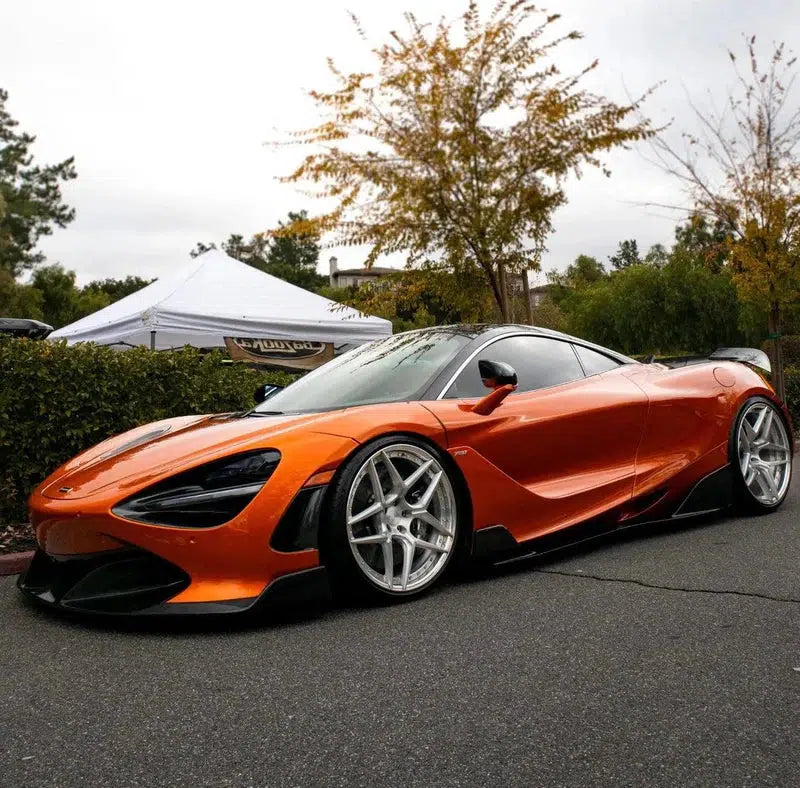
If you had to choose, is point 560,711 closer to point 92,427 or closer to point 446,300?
point 92,427

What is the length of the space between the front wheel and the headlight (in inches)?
12.7

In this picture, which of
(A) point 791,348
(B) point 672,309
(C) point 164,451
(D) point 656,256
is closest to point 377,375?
(C) point 164,451

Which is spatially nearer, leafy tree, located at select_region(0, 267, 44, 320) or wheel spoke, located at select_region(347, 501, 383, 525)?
wheel spoke, located at select_region(347, 501, 383, 525)

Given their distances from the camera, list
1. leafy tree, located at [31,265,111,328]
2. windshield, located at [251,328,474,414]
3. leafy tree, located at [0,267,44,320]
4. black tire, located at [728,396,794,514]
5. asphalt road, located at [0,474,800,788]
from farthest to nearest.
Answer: leafy tree, located at [31,265,111,328]
leafy tree, located at [0,267,44,320]
black tire, located at [728,396,794,514]
windshield, located at [251,328,474,414]
asphalt road, located at [0,474,800,788]

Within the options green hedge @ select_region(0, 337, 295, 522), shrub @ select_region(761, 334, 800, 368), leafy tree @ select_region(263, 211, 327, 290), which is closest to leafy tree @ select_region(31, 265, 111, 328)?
leafy tree @ select_region(263, 211, 327, 290)

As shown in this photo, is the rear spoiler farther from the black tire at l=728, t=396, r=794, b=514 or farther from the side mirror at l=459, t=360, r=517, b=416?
the side mirror at l=459, t=360, r=517, b=416

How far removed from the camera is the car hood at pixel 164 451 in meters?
3.32

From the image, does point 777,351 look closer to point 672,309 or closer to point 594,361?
point 594,361

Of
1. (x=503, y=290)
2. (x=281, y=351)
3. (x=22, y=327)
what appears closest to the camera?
(x=503, y=290)

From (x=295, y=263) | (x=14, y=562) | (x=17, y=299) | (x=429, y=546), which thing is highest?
(x=295, y=263)

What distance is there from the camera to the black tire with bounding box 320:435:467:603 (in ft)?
10.8

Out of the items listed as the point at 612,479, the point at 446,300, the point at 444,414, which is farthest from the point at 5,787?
the point at 446,300

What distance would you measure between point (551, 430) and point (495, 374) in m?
0.49

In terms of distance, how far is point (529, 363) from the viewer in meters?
4.44
